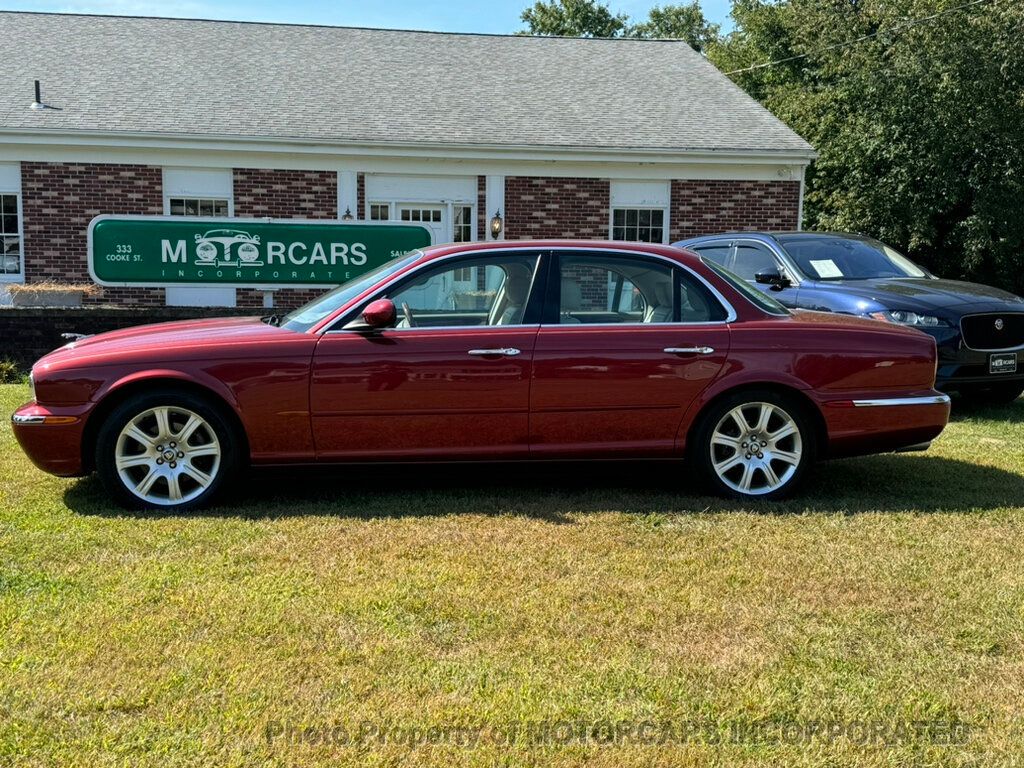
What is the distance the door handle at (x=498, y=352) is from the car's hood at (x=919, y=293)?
14.7 ft

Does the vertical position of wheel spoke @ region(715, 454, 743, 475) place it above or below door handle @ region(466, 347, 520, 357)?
below

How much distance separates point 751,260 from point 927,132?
1680 centimetres

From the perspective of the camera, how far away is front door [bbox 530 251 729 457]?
5258mm

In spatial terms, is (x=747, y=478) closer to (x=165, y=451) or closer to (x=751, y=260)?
(x=165, y=451)

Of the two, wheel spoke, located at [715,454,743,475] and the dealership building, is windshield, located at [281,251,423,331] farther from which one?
the dealership building

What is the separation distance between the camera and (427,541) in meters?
4.60

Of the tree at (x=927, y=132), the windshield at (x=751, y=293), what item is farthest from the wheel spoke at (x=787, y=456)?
the tree at (x=927, y=132)

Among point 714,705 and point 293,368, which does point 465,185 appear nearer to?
point 293,368

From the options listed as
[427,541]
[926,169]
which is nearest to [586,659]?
[427,541]

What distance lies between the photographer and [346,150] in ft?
51.4

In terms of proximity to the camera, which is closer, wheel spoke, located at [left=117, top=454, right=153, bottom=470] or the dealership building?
wheel spoke, located at [left=117, top=454, right=153, bottom=470]

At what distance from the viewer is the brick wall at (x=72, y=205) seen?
15.5m

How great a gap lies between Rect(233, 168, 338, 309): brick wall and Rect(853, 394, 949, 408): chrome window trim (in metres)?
11.7

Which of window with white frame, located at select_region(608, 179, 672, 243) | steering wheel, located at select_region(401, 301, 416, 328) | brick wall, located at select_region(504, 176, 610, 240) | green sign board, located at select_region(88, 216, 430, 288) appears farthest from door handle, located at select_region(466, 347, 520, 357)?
window with white frame, located at select_region(608, 179, 672, 243)
